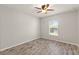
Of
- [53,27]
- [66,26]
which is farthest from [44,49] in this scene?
[66,26]

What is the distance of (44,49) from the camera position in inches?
59.3

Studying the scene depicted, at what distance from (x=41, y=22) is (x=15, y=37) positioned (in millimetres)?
695

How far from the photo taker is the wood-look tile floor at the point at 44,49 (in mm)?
1377

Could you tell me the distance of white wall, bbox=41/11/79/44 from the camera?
148cm

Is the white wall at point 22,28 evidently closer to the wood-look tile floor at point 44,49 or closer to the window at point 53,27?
the wood-look tile floor at point 44,49

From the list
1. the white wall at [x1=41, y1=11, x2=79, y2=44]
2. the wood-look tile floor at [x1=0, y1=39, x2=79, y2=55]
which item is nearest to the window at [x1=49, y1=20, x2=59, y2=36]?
the white wall at [x1=41, y1=11, x2=79, y2=44]

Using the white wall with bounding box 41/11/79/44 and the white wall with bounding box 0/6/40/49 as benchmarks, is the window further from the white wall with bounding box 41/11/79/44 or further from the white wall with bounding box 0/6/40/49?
the white wall with bounding box 0/6/40/49

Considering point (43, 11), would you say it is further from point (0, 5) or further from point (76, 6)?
point (0, 5)

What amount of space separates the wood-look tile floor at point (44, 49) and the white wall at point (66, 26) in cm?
12

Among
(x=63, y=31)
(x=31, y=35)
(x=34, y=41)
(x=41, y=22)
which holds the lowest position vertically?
(x=34, y=41)

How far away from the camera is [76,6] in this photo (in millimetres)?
1277

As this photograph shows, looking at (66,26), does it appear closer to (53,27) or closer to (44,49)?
(53,27)

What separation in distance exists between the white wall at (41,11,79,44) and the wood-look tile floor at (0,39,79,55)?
0.12m
